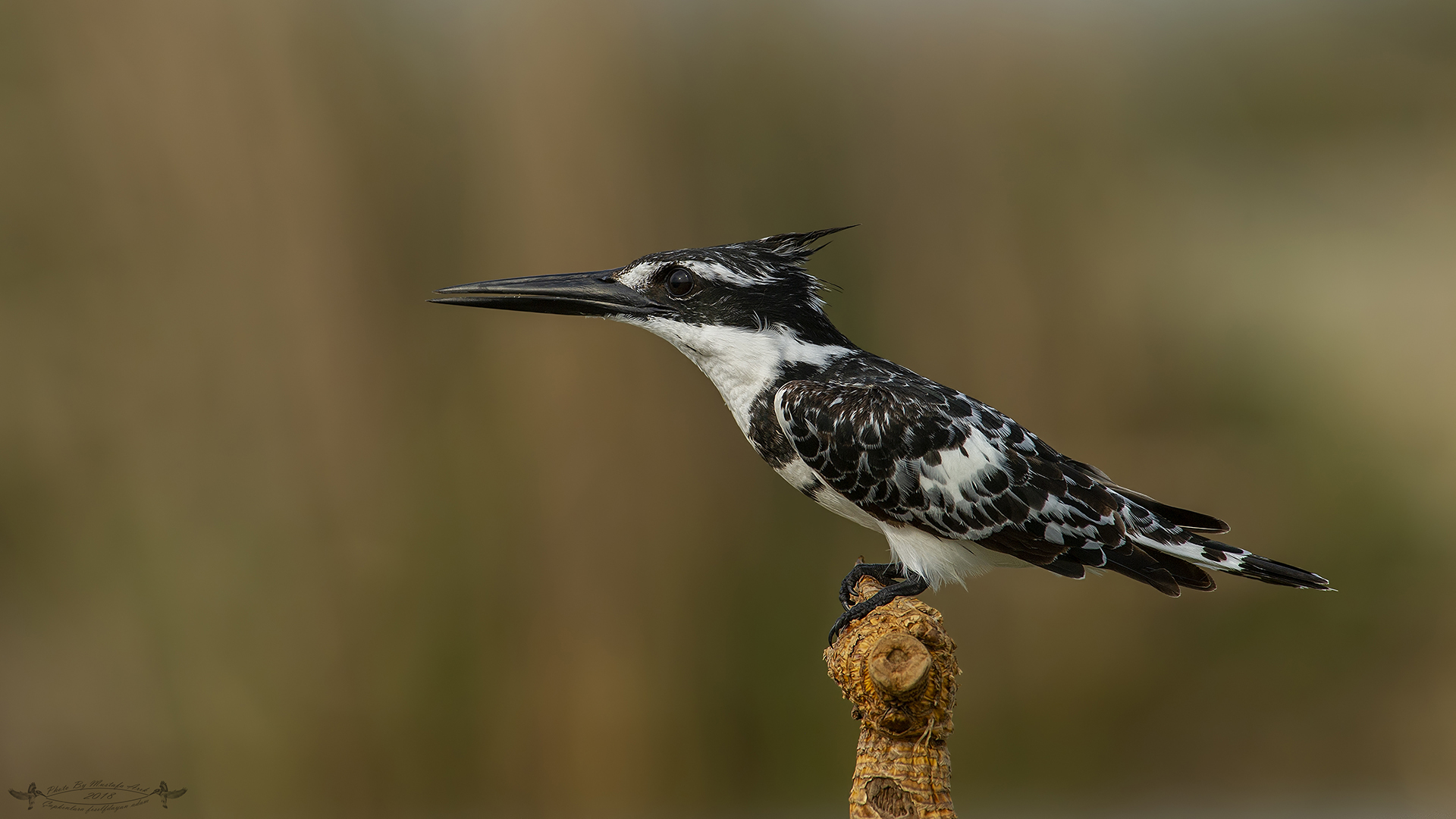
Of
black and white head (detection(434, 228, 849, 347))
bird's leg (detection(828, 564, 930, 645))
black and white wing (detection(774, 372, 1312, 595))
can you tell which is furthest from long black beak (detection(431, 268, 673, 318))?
bird's leg (detection(828, 564, 930, 645))

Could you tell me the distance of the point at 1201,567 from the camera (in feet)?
4.71

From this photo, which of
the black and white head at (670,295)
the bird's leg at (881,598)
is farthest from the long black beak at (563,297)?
the bird's leg at (881,598)

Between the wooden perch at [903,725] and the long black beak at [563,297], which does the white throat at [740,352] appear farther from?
the wooden perch at [903,725]

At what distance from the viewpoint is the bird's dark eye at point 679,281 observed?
144 cm

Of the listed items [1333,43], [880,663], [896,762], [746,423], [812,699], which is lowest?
[812,699]

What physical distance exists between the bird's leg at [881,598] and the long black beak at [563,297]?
564 millimetres

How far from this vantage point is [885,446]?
1339 millimetres

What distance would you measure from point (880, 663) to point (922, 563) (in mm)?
428

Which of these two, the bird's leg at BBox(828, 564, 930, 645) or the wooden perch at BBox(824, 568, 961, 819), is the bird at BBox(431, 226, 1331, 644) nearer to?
the bird's leg at BBox(828, 564, 930, 645)

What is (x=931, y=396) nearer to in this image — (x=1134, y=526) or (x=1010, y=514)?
(x=1010, y=514)

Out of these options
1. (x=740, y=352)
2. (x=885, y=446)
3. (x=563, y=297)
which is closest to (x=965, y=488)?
(x=885, y=446)

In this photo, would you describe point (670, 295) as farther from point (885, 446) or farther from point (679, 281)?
point (885, 446)

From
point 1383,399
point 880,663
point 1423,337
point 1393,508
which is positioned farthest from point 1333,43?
point 880,663

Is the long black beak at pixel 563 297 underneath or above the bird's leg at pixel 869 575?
above
